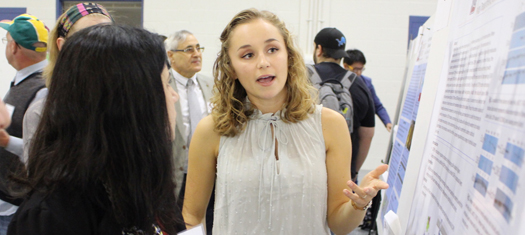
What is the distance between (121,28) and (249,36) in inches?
22.6

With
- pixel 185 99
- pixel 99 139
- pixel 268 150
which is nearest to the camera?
pixel 99 139

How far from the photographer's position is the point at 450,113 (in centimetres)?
81

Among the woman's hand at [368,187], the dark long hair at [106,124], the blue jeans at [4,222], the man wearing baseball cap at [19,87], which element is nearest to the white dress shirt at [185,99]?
the man wearing baseball cap at [19,87]

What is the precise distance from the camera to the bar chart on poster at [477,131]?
50 cm

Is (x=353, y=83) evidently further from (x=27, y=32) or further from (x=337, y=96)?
(x=27, y=32)

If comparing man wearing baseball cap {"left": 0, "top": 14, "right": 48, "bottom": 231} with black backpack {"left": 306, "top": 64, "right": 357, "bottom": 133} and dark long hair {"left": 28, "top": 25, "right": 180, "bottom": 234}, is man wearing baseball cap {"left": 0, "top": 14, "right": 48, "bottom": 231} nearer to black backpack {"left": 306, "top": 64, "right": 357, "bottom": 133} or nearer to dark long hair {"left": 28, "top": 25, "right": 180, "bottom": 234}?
dark long hair {"left": 28, "top": 25, "right": 180, "bottom": 234}

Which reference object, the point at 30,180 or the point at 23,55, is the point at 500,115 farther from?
the point at 23,55

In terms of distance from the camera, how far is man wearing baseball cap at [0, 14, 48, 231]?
1.49 meters

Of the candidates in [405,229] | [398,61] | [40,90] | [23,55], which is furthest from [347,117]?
[398,61]

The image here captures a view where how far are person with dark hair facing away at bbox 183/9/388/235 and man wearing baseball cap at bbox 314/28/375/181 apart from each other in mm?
1030

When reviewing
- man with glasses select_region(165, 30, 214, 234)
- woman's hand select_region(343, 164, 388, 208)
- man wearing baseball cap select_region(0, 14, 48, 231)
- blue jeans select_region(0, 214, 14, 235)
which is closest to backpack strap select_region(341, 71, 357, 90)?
man with glasses select_region(165, 30, 214, 234)

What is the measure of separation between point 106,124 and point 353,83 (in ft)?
6.02

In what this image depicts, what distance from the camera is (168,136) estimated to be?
2.85ft

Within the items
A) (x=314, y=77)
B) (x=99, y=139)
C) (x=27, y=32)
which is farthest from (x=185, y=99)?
(x=99, y=139)
